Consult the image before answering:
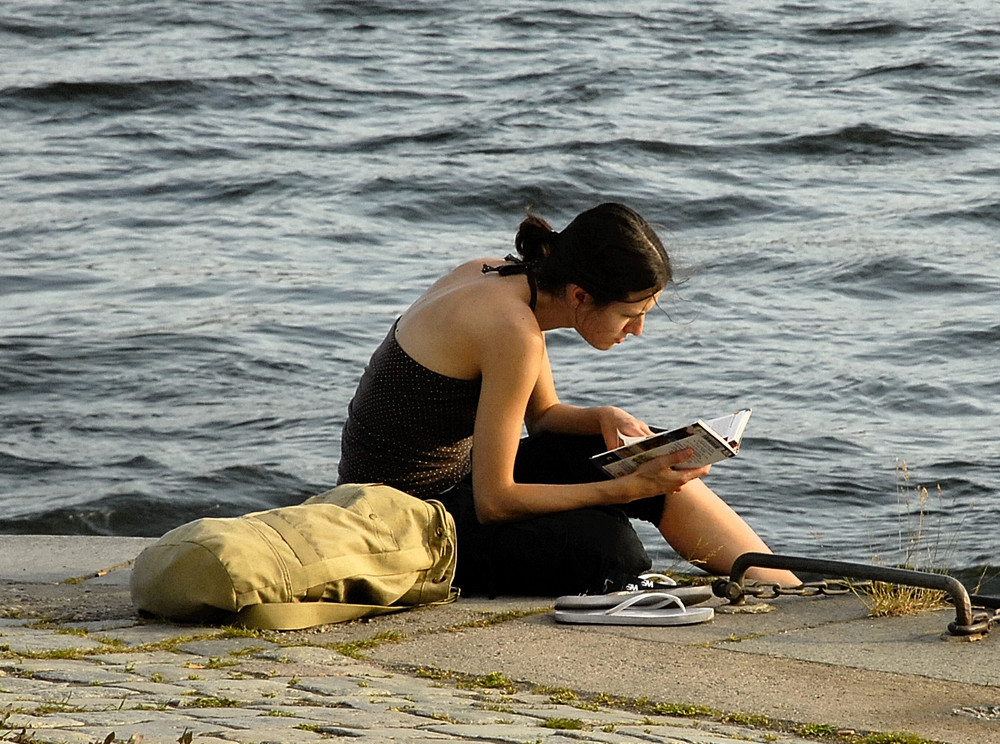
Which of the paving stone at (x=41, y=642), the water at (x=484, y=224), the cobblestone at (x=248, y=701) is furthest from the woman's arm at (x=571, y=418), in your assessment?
the paving stone at (x=41, y=642)

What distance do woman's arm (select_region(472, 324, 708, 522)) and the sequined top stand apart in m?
0.24

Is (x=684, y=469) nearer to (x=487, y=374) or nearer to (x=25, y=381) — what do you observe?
(x=487, y=374)

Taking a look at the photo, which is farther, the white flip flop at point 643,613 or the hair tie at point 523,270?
the hair tie at point 523,270

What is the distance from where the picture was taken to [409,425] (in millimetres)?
4957

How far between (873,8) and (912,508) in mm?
16332

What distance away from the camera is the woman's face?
4.72 meters

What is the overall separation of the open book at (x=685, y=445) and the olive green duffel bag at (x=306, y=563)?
567 mm

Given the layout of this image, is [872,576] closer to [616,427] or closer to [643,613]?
[643,613]

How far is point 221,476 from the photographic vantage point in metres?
8.50

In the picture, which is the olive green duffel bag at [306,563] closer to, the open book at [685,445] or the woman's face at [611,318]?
the open book at [685,445]

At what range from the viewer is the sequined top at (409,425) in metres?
4.91

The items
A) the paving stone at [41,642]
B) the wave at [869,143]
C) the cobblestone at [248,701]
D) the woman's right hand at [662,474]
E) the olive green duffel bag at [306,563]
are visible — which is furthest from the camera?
the wave at [869,143]

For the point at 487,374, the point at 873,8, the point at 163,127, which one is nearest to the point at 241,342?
the point at 487,374

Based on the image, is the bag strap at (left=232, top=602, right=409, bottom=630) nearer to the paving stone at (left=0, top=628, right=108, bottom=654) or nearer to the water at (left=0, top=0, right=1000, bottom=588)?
the paving stone at (left=0, top=628, right=108, bottom=654)
